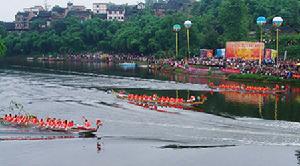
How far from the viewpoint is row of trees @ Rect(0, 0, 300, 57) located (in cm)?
7350

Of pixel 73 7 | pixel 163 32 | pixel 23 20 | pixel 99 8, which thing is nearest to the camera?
pixel 163 32

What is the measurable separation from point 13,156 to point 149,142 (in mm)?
7596

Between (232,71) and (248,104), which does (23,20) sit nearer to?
(232,71)

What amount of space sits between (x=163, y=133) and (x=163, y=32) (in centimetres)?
5393

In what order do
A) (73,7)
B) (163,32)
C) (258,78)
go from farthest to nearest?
(73,7)
(163,32)
(258,78)

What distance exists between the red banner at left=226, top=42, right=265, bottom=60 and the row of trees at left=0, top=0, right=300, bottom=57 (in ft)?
26.7

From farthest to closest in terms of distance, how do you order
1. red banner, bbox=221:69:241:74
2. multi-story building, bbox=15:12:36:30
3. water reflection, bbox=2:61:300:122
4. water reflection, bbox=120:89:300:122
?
multi-story building, bbox=15:12:36:30
red banner, bbox=221:69:241:74
water reflection, bbox=2:61:300:122
water reflection, bbox=120:89:300:122

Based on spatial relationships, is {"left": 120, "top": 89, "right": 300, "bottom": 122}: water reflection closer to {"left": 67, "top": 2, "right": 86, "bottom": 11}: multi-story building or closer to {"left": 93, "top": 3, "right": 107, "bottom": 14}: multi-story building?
{"left": 67, "top": 2, "right": 86, "bottom": 11}: multi-story building

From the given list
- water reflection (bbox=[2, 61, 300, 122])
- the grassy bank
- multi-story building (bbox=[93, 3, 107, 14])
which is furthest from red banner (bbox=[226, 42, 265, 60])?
multi-story building (bbox=[93, 3, 107, 14])

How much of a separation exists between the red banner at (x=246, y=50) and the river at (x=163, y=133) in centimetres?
1146

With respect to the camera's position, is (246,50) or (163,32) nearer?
(246,50)

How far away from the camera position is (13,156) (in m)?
27.4

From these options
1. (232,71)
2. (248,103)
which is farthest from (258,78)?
(248,103)

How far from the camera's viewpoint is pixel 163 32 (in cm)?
8338
